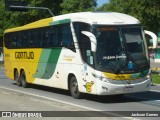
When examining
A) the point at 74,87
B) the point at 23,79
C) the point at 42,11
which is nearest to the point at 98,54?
the point at 74,87

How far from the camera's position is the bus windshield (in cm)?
1570

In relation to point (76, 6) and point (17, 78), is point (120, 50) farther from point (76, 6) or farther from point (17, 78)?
point (76, 6)

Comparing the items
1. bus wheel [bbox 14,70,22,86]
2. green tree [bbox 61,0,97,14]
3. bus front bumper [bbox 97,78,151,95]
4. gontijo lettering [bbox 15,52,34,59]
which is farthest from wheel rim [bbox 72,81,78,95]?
green tree [bbox 61,0,97,14]

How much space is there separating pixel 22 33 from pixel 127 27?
8.39 metres

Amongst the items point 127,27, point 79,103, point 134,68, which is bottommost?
point 79,103

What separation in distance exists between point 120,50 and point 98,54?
0.77m

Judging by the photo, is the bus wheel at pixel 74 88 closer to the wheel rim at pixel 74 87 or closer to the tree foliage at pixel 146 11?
the wheel rim at pixel 74 87

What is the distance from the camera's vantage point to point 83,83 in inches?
654

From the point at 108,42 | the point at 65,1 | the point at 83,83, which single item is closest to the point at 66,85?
the point at 83,83

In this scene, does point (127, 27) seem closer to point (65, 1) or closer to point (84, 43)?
point (84, 43)

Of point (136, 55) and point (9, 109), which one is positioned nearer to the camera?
point (9, 109)

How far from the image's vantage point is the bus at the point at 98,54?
615 inches

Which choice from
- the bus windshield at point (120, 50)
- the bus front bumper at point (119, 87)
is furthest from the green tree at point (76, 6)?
the bus front bumper at point (119, 87)

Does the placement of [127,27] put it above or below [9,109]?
above
